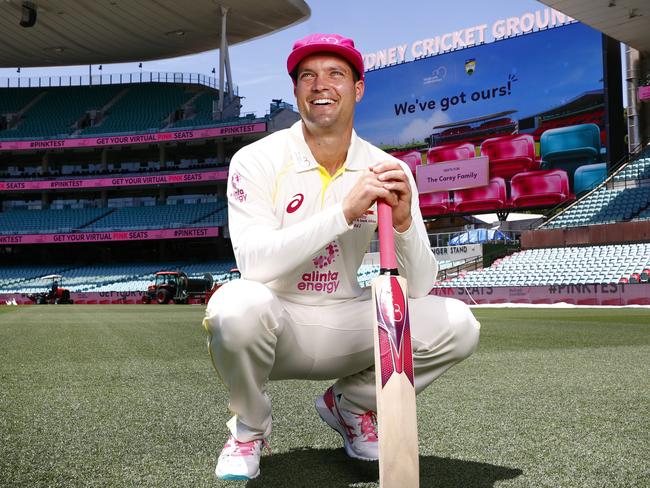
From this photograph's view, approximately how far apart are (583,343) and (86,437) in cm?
749

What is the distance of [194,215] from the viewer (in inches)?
1842

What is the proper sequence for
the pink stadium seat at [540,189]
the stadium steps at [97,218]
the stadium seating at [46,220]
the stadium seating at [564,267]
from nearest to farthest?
the stadium seating at [564,267] < the pink stadium seat at [540,189] < the stadium seating at [46,220] < the stadium steps at [97,218]

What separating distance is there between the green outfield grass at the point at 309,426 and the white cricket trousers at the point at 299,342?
33cm

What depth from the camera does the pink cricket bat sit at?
208cm

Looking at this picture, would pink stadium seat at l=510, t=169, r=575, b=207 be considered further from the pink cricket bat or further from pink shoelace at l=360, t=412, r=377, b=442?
the pink cricket bat

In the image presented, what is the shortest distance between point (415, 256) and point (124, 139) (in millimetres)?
47510

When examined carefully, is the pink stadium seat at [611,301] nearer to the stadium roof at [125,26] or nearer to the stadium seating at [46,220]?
the stadium roof at [125,26]

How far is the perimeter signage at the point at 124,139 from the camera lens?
4559cm

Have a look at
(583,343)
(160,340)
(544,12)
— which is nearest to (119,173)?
(544,12)

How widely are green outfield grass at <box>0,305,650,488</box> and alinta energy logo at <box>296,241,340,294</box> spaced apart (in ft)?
2.60

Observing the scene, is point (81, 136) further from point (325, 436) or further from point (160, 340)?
point (325, 436)

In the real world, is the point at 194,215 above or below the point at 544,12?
below

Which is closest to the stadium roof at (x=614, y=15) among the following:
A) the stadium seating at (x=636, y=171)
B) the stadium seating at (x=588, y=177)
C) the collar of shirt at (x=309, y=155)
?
the stadium seating at (x=636, y=171)

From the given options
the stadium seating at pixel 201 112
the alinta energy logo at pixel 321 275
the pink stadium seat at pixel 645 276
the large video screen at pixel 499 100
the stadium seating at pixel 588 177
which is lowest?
the pink stadium seat at pixel 645 276
